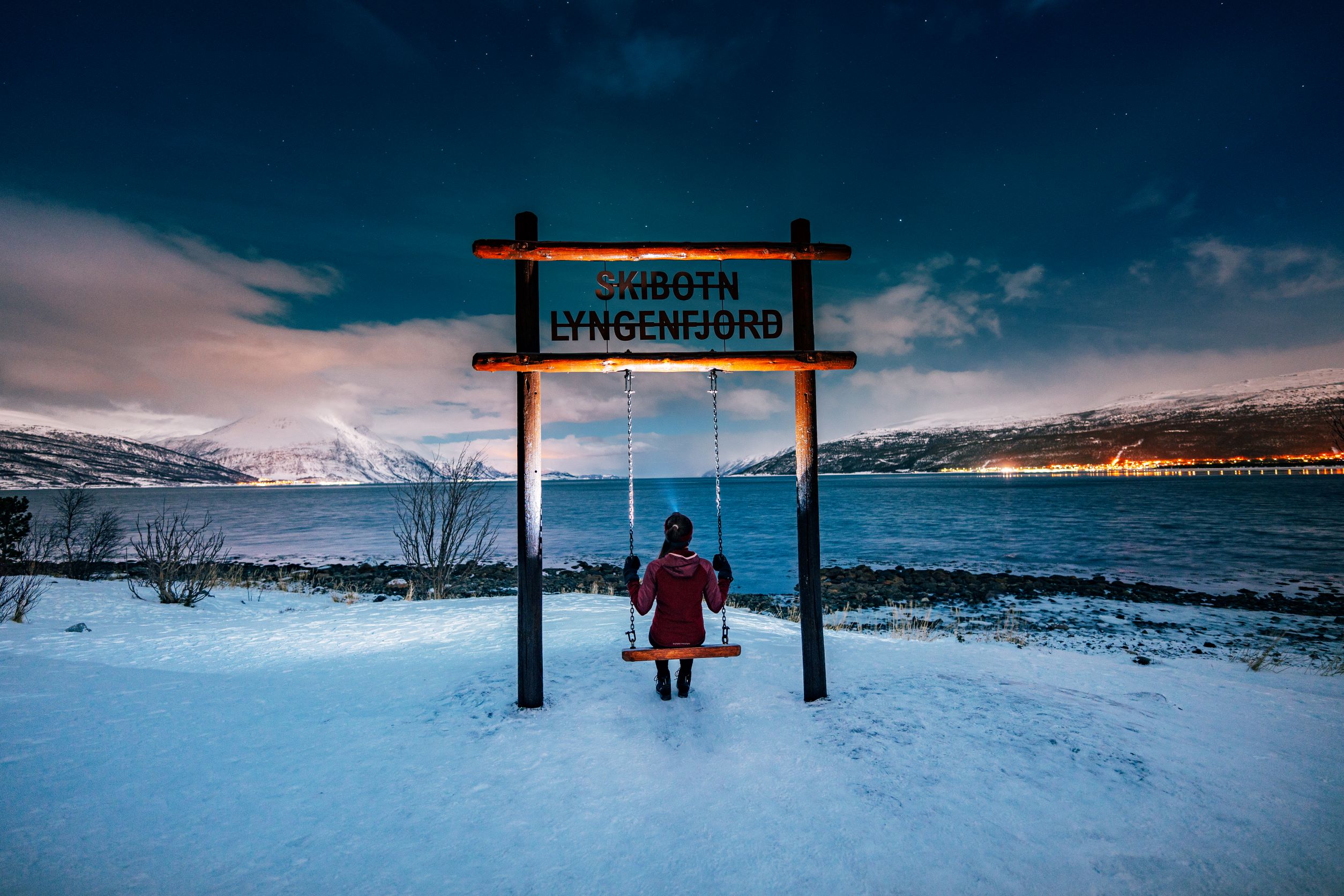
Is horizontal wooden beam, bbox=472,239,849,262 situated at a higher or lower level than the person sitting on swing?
higher

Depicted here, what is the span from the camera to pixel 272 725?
4.68 meters

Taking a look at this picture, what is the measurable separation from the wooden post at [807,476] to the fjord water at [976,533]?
1444 centimetres

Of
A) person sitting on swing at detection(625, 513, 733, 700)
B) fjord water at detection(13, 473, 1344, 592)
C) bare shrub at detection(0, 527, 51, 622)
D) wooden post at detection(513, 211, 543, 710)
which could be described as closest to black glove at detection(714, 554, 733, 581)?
person sitting on swing at detection(625, 513, 733, 700)

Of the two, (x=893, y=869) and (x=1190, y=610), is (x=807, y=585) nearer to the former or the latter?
(x=893, y=869)

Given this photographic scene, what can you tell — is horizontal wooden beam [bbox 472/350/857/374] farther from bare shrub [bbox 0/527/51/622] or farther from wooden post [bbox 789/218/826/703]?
bare shrub [bbox 0/527/51/622]

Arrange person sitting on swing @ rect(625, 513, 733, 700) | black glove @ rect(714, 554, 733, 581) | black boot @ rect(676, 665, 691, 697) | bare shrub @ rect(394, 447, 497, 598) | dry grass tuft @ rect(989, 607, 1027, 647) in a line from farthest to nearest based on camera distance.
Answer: bare shrub @ rect(394, 447, 497, 598)
dry grass tuft @ rect(989, 607, 1027, 647)
black boot @ rect(676, 665, 691, 697)
person sitting on swing @ rect(625, 513, 733, 700)
black glove @ rect(714, 554, 733, 581)

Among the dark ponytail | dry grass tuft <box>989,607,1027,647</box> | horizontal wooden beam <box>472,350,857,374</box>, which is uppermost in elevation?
horizontal wooden beam <box>472,350,857,374</box>

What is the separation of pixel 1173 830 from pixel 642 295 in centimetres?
555

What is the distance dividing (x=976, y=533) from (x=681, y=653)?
3524 centimetres

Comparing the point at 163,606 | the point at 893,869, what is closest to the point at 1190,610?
the point at 893,869

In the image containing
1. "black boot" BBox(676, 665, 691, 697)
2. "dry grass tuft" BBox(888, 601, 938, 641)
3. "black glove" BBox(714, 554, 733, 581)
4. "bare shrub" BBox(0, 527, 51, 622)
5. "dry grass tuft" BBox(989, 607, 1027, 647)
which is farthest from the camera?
"dry grass tuft" BBox(989, 607, 1027, 647)

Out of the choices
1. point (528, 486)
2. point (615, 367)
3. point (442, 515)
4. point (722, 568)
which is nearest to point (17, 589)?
point (442, 515)

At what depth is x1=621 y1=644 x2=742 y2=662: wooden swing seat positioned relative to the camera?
4.75m

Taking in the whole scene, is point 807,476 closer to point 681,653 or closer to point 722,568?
point 722,568
